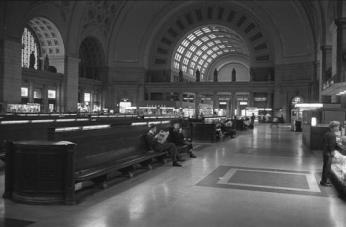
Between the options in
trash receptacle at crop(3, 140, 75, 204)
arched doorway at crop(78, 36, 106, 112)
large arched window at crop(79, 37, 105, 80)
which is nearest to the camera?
trash receptacle at crop(3, 140, 75, 204)

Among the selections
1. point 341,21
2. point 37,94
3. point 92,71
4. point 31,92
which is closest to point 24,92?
point 31,92

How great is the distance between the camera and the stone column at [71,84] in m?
39.0

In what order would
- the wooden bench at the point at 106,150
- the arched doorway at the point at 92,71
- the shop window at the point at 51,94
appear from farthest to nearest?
the arched doorway at the point at 92,71 < the shop window at the point at 51,94 < the wooden bench at the point at 106,150

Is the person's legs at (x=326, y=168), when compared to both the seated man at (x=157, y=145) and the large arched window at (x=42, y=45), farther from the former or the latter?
the large arched window at (x=42, y=45)

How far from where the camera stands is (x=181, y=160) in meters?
10.4

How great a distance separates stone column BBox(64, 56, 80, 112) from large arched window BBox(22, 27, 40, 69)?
377 centimetres

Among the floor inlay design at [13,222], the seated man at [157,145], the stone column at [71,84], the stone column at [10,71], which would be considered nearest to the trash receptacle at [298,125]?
the seated man at [157,145]

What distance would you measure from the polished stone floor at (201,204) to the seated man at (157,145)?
66 centimetres

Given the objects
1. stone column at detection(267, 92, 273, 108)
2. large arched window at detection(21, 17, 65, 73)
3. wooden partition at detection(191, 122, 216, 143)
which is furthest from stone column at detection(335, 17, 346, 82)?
large arched window at detection(21, 17, 65, 73)

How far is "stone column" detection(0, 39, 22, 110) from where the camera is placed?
29109mm

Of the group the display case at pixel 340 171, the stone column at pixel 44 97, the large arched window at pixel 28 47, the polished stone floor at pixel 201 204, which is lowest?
the polished stone floor at pixel 201 204

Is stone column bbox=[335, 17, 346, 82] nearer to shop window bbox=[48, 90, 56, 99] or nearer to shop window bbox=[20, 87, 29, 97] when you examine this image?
shop window bbox=[20, 87, 29, 97]

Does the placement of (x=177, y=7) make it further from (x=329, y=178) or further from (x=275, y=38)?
(x=329, y=178)

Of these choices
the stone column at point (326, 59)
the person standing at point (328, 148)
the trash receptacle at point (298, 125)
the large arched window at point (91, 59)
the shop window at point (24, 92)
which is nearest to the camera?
the person standing at point (328, 148)
